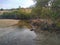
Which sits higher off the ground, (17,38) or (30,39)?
(30,39)

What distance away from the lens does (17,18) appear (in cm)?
6112

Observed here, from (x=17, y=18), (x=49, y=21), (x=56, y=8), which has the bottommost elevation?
(x=17, y=18)

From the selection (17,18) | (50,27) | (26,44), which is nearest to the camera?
(26,44)

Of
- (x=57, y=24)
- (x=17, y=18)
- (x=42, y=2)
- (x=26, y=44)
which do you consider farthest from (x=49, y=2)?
(x=17, y=18)

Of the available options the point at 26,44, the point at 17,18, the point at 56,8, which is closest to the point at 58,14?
the point at 56,8

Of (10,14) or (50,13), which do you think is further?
(10,14)

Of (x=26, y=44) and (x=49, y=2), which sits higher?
(x=49, y=2)

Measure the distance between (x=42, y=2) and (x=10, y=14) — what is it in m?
28.6

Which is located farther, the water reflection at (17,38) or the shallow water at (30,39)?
the water reflection at (17,38)

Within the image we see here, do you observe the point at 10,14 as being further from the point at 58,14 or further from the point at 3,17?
the point at 58,14

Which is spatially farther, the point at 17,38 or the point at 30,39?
the point at 17,38

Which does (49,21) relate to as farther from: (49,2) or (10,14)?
(10,14)

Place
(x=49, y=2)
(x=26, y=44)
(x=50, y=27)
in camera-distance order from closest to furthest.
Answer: (x=26, y=44) < (x=50, y=27) < (x=49, y=2)

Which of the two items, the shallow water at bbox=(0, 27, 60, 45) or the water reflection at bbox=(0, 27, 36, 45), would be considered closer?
the shallow water at bbox=(0, 27, 60, 45)
